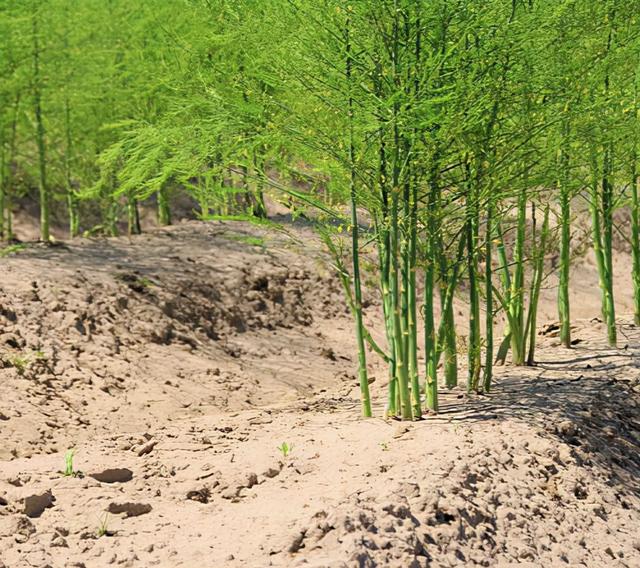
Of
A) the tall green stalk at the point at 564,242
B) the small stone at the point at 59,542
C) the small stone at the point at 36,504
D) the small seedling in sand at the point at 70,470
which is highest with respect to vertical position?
the tall green stalk at the point at 564,242

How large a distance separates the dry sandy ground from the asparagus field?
0.02m

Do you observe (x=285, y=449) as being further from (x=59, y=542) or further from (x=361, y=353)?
(x=59, y=542)

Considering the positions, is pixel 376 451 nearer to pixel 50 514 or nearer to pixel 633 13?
pixel 50 514

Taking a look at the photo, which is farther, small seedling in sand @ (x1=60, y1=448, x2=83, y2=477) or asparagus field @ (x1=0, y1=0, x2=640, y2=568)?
small seedling in sand @ (x1=60, y1=448, x2=83, y2=477)

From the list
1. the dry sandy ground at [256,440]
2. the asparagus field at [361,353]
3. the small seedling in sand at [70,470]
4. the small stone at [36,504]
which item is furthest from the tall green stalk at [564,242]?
the small stone at [36,504]

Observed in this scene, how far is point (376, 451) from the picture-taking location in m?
6.17

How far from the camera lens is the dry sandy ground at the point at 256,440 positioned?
525cm

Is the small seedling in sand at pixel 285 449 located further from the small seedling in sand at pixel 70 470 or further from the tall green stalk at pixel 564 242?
the tall green stalk at pixel 564 242

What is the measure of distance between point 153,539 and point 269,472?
0.99 metres

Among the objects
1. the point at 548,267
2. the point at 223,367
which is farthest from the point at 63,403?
the point at 548,267

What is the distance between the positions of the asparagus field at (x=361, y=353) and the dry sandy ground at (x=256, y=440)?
2 cm

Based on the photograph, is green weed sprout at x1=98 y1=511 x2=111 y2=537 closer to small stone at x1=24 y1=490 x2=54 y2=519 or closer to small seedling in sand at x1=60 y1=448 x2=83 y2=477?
small stone at x1=24 y1=490 x2=54 y2=519

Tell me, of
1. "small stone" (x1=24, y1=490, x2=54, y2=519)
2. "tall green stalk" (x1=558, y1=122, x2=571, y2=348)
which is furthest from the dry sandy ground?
"tall green stalk" (x1=558, y1=122, x2=571, y2=348)

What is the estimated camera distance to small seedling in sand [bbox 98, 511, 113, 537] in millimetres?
5434
